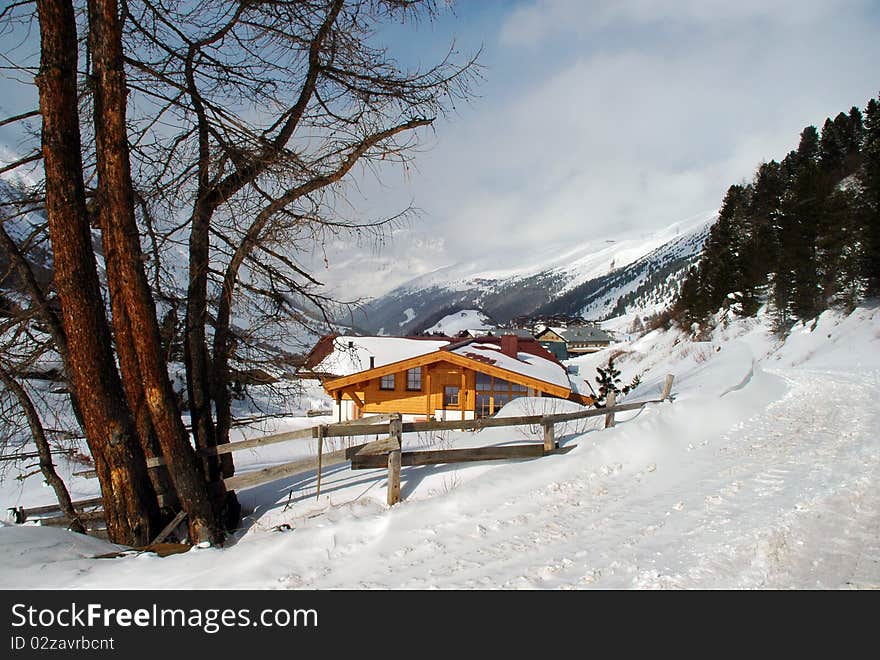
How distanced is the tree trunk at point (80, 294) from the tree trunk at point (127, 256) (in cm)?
21

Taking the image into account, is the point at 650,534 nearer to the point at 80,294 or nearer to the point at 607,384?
the point at 80,294

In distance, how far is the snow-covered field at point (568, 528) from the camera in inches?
151

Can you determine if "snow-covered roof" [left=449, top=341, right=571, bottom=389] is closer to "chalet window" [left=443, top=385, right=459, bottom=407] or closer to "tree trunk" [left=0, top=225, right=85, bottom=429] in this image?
"chalet window" [left=443, top=385, right=459, bottom=407]

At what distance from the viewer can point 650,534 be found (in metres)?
4.50

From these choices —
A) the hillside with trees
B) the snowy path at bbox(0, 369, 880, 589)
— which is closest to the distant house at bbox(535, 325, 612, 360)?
the hillside with trees

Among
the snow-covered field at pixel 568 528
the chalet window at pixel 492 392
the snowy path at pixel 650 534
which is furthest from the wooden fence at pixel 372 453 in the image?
the chalet window at pixel 492 392

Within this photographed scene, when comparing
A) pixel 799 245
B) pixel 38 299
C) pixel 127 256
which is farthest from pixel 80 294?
pixel 799 245

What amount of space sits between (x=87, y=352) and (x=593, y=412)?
741 cm

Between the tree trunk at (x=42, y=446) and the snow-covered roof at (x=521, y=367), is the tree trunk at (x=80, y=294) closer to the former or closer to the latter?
the tree trunk at (x=42, y=446)

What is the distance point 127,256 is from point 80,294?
58 cm

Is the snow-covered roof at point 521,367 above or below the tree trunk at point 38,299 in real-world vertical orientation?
below

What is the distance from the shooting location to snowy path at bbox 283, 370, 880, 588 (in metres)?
3.72
